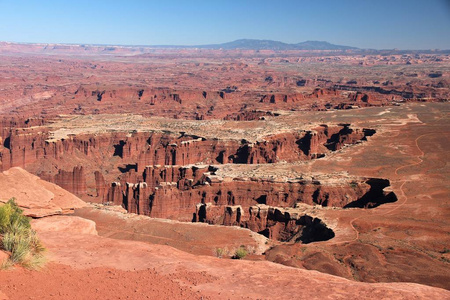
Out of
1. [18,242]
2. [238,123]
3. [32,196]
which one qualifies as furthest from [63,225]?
[238,123]

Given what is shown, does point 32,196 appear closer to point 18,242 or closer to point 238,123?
point 18,242

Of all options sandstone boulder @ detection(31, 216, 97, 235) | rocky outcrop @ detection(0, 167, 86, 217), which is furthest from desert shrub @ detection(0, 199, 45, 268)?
rocky outcrop @ detection(0, 167, 86, 217)

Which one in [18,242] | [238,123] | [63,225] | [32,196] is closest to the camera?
[18,242]

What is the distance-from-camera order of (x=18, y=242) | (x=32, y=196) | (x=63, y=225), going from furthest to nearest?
(x=32, y=196) → (x=63, y=225) → (x=18, y=242)

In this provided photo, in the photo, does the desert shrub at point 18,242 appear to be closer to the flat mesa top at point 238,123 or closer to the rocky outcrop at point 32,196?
the rocky outcrop at point 32,196

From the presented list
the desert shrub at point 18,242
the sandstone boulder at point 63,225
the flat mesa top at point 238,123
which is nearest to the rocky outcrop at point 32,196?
the sandstone boulder at point 63,225

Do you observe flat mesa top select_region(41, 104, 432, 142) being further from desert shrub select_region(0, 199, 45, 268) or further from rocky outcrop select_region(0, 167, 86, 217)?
desert shrub select_region(0, 199, 45, 268)

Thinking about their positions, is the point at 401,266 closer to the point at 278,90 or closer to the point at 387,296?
the point at 387,296
